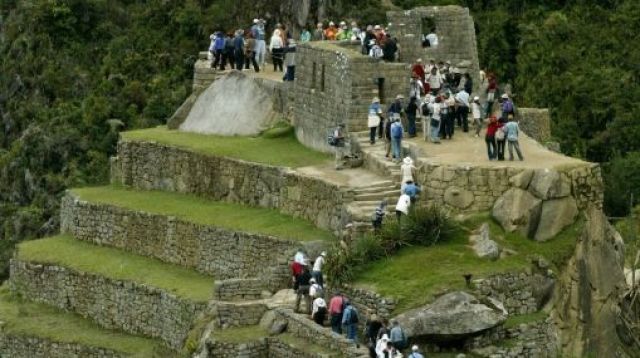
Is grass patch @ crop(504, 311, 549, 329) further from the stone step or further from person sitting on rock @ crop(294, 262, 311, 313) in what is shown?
the stone step

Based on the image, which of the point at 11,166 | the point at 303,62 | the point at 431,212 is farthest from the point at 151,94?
the point at 431,212

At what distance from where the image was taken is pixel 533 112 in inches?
3551

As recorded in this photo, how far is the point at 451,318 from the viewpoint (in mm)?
70562

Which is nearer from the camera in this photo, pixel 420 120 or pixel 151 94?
pixel 420 120

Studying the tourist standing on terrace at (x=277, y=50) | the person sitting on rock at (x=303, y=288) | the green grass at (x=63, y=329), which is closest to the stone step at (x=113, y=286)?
the green grass at (x=63, y=329)

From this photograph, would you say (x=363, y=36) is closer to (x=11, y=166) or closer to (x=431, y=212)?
(x=431, y=212)

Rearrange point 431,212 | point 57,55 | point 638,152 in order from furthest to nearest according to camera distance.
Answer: point 57,55 → point 638,152 → point 431,212

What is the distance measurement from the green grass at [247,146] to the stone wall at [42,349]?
6.97 m

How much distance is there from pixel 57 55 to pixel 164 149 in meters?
31.5

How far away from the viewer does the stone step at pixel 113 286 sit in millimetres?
80000

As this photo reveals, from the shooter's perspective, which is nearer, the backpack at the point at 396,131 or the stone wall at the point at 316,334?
the stone wall at the point at 316,334

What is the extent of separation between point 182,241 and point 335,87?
19.5ft

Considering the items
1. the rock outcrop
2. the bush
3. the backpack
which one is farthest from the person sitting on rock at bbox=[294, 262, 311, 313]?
the rock outcrop

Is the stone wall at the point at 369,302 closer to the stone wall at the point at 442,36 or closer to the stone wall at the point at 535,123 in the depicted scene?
the stone wall at the point at 442,36
